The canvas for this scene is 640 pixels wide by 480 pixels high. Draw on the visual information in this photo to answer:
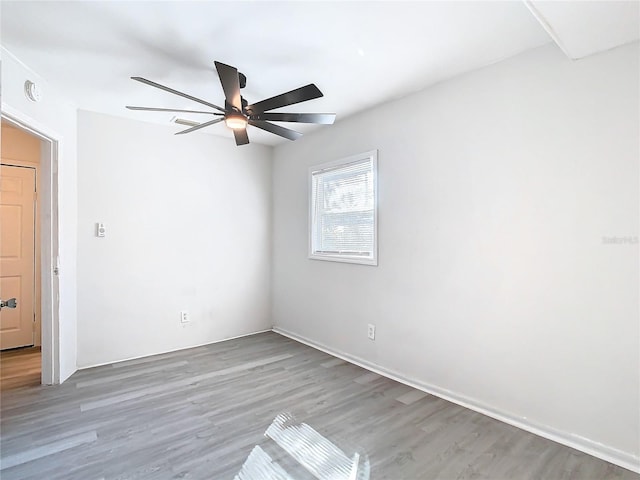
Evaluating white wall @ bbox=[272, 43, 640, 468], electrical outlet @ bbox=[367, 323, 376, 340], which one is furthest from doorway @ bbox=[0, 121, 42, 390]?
white wall @ bbox=[272, 43, 640, 468]

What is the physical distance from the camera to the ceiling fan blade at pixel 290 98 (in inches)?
79.5

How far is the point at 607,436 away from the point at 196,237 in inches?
153

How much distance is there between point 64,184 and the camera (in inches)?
117

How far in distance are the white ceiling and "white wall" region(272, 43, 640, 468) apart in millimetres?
290

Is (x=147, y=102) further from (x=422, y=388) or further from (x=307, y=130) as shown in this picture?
(x=422, y=388)

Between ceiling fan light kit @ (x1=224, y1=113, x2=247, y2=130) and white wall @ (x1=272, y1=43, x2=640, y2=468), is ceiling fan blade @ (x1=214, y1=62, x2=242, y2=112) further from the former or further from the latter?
white wall @ (x1=272, y1=43, x2=640, y2=468)

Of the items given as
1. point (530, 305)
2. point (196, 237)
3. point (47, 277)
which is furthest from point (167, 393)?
point (530, 305)

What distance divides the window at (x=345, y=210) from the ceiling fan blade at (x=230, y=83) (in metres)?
1.49

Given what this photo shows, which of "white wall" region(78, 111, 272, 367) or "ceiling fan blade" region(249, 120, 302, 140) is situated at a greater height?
"ceiling fan blade" region(249, 120, 302, 140)

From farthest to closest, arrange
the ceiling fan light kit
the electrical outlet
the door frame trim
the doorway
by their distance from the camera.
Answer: the doorway
the electrical outlet
the door frame trim
the ceiling fan light kit

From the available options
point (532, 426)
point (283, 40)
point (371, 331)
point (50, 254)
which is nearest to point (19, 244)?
point (50, 254)

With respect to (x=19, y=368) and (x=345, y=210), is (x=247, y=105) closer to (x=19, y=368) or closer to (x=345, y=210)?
(x=345, y=210)

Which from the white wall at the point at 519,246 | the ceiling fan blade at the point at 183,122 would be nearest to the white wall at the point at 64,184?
the ceiling fan blade at the point at 183,122

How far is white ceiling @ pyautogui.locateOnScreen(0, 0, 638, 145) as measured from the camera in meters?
1.80
